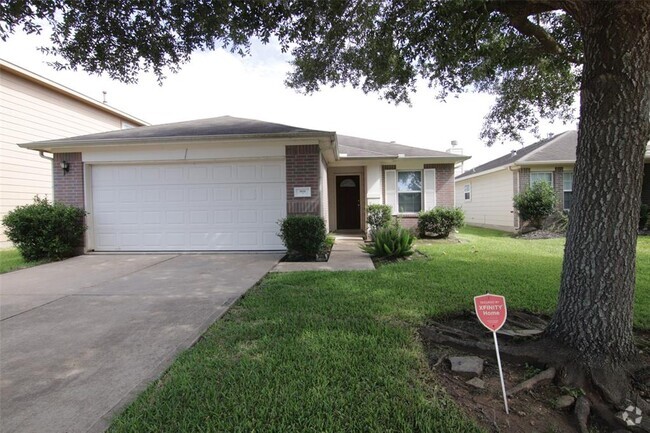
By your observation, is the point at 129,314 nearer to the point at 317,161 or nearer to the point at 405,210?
the point at 317,161

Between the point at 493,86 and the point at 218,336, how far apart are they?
586cm

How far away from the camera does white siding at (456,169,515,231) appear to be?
615 inches

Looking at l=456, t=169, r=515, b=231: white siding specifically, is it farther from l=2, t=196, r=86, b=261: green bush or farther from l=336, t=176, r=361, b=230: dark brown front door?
l=2, t=196, r=86, b=261: green bush

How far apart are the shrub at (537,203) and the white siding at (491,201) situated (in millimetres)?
1907

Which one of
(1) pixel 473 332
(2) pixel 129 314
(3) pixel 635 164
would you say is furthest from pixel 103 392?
(3) pixel 635 164

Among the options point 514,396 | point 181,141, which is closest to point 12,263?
point 181,141

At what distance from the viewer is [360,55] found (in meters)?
5.13

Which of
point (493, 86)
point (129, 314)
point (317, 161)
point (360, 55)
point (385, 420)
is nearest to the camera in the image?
point (385, 420)

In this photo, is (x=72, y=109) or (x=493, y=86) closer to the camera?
(x=493, y=86)

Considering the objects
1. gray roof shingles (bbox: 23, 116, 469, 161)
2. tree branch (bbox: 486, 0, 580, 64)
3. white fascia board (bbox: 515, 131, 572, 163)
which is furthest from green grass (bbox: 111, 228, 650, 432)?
white fascia board (bbox: 515, 131, 572, 163)

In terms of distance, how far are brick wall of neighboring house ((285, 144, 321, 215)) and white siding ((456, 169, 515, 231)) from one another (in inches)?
430

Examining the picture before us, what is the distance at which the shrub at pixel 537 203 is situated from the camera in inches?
504

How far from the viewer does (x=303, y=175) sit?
27.1ft

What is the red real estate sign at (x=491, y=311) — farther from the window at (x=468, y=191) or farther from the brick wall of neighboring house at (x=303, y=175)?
the window at (x=468, y=191)
